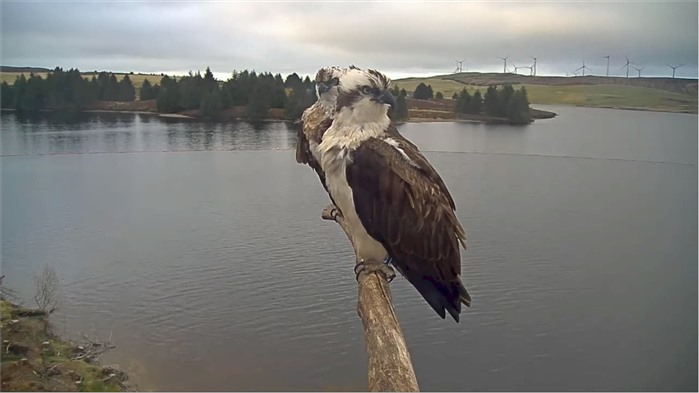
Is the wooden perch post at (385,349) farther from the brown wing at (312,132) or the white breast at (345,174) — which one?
the brown wing at (312,132)

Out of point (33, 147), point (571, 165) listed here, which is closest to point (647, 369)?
point (571, 165)

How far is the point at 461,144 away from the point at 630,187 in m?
5.17

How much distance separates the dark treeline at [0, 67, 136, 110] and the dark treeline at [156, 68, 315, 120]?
2.96 feet

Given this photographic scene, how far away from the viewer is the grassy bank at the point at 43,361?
26.3 ft

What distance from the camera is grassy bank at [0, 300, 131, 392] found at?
26.3 ft

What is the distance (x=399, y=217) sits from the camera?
2.43 meters

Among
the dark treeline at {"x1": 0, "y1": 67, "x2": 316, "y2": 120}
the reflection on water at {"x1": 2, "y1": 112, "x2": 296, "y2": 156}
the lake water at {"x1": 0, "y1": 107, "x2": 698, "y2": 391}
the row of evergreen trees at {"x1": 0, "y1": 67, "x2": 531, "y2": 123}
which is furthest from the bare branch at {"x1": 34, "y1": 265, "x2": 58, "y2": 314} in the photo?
the reflection on water at {"x1": 2, "y1": 112, "x2": 296, "y2": 156}

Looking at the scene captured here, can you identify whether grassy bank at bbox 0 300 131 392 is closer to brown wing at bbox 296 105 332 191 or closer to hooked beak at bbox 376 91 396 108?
brown wing at bbox 296 105 332 191

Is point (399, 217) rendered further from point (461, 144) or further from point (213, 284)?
point (461, 144)

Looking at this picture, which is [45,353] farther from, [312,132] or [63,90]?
[63,90]

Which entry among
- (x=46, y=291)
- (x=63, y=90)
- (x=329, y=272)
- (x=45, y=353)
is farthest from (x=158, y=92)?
(x=45, y=353)

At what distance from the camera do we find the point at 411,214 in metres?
2.41

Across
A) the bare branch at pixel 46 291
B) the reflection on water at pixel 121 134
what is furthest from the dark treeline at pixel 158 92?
the bare branch at pixel 46 291

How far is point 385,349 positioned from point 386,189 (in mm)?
812
